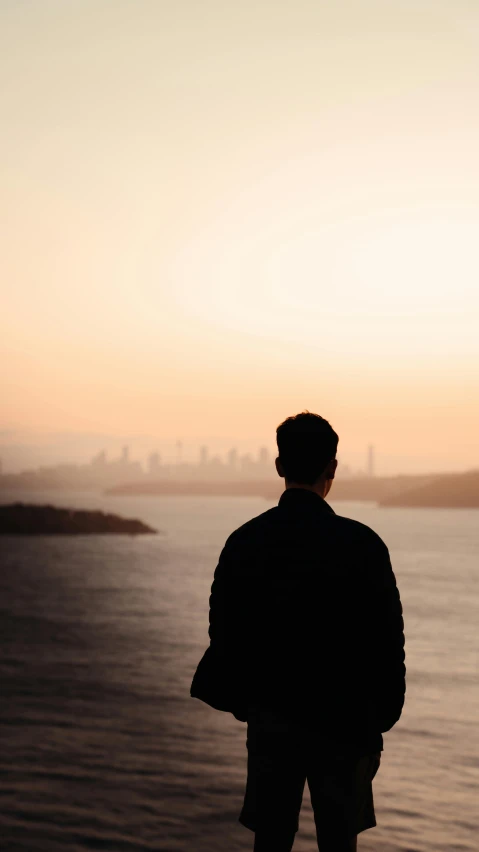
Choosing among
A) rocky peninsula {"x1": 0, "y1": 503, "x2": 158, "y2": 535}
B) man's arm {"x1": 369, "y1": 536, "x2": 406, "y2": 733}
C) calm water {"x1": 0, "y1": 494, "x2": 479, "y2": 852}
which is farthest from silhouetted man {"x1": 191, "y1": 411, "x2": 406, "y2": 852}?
rocky peninsula {"x1": 0, "y1": 503, "x2": 158, "y2": 535}

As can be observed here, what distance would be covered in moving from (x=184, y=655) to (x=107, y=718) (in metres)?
13.9

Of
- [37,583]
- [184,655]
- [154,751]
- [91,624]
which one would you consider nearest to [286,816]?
[154,751]

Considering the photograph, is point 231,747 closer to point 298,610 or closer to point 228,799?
point 228,799

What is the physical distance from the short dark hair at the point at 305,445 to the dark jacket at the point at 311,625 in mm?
71

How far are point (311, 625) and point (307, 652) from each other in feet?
0.35

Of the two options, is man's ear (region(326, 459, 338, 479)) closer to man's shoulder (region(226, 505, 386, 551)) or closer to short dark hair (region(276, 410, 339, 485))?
short dark hair (region(276, 410, 339, 485))

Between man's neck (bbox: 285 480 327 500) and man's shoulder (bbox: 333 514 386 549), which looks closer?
man's shoulder (bbox: 333 514 386 549)

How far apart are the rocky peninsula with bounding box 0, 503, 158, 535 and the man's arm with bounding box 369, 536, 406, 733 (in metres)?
132

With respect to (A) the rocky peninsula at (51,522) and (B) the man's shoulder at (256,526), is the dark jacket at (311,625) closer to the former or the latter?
(B) the man's shoulder at (256,526)

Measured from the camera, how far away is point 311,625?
3.35 meters

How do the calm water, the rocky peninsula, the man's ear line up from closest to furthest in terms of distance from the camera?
1. the man's ear
2. the calm water
3. the rocky peninsula

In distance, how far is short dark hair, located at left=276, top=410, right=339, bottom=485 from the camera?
3496 mm

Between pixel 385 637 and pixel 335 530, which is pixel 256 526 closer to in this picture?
pixel 335 530

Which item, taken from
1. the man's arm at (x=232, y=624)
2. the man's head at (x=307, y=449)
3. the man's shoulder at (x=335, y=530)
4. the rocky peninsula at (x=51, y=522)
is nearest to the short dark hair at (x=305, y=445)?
the man's head at (x=307, y=449)
